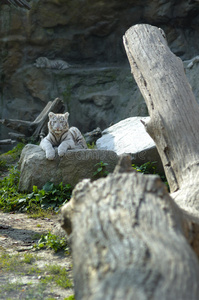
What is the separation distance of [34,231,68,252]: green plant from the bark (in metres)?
6.41

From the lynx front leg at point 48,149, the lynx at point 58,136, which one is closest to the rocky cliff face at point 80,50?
the lynx at point 58,136

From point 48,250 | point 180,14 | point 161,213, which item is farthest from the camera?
point 180,14

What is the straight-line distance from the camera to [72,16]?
1470cm

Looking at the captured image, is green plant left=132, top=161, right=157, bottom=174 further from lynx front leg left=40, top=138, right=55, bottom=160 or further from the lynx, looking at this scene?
lynx front leg left=40, top=138, right=55, bottom=160

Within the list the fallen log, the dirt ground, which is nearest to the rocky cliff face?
the dirt ground

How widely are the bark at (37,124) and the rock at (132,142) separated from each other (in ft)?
7.04

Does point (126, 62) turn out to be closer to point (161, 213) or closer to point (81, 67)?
point (81, 67)

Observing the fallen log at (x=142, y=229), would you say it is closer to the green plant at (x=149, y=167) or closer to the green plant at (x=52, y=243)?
the green plant at (x=52, y=243)

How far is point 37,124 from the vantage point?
11438 millimetres

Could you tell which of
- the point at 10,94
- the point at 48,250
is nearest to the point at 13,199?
the point at 48,250

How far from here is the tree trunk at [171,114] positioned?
360cm

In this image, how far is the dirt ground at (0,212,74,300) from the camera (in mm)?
3469

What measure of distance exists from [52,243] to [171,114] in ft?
6.82

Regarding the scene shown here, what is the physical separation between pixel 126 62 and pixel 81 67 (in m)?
1.80
